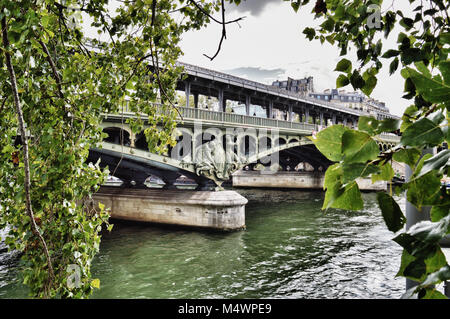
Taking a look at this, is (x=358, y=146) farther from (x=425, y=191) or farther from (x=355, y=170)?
(x=425, y=191)

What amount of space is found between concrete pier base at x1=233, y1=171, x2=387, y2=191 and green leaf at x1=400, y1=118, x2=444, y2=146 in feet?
107

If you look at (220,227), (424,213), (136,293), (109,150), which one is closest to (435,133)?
(424,213)

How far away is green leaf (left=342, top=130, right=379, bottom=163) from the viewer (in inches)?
16.8

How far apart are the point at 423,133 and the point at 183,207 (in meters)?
14.7

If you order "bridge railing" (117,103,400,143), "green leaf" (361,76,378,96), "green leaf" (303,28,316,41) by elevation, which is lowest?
"green leaf" (361,76,378,96)

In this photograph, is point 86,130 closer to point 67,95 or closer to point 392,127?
point 67,95

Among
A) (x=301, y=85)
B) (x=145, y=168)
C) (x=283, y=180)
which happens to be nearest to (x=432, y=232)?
(x=145, y=168)

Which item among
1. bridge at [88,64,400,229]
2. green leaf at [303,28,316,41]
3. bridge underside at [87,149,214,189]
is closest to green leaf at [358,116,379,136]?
green leaf at [303,28,316,41]

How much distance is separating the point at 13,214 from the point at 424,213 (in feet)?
7.24

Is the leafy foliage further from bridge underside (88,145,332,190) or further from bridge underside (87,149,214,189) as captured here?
bridge underside (87,149,214,189)

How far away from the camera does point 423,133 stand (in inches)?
15.8

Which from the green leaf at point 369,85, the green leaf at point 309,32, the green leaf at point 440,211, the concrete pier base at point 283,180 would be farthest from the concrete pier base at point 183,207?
the concrete pier base at point 283,180

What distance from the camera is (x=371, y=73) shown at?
100 cm

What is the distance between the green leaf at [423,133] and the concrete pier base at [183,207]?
13.7m
